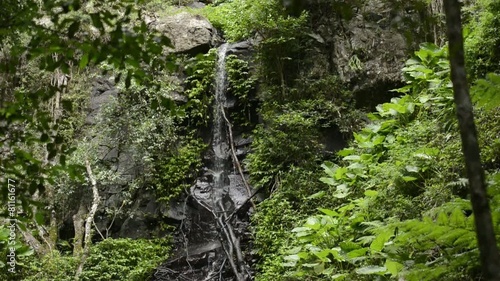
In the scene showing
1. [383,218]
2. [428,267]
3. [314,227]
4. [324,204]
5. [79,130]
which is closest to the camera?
[428,267]

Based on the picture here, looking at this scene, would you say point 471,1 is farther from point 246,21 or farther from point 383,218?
point 383,218

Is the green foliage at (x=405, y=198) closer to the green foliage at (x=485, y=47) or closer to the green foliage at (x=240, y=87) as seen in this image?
the green foliage at (x=485, y=47)

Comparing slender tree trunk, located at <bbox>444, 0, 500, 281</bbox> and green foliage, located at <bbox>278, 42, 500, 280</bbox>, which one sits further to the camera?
green foliage, located at <bbox>278, 42, 500, 280</bbox>

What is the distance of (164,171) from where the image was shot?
414 inches

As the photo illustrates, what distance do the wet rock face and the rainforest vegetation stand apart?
234 mm

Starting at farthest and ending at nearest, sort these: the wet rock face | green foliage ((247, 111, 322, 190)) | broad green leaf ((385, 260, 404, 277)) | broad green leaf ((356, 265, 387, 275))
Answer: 1. the wet rock face
2. green foliage ((247, 111, 322, 190))
3. broad green leaf ((356, 265, 387, 275))
4. broad green leaf ((385, 260, 404, 277))

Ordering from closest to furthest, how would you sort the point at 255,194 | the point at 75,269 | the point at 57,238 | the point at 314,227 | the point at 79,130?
the point at 314,227 < the point at 75,269 < the point at 255,194 < the point at 57,238 < the point at 79,130

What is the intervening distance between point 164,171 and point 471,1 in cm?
719

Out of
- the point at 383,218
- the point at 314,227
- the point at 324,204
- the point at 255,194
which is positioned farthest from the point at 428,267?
the point at 255,194

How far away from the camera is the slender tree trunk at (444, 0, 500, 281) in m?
1.53

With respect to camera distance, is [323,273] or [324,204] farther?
[324,204]

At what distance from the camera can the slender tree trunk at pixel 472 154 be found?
5.01 ft

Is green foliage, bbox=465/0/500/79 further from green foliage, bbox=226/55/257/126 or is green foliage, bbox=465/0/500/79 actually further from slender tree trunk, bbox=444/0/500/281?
Answer: green foliage, bbox=226/55/257/126

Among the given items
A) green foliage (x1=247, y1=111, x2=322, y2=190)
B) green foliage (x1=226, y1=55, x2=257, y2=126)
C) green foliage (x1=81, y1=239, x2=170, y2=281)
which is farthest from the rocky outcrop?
green foliage (x1=81, y1=239, x2=170, y2=281)
